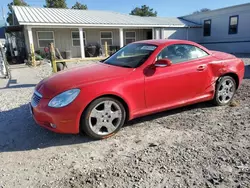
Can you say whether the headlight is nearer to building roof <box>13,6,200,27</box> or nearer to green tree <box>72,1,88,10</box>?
building roof <box>13,6,200,27</box>

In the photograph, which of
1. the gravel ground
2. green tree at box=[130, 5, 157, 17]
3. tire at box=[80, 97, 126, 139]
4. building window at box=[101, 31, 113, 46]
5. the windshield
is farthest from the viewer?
green tree at box=[130, 5, 157, 17]

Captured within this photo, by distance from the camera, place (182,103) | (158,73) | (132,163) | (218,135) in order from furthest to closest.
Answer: (182,103) → (158,73) → (218,135) → (132,163)

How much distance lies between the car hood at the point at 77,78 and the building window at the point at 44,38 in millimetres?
15181

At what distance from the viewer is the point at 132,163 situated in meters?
3.02

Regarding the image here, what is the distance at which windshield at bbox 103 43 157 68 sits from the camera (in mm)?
4203

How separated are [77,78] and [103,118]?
30.8 inches

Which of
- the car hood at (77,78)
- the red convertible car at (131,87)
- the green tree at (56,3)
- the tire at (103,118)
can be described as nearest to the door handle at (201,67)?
the red convertible car at (131,87)

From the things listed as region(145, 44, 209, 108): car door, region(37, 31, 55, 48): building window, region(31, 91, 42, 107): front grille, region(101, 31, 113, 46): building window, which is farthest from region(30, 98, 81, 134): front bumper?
region(101, 31, 113, 46): building window

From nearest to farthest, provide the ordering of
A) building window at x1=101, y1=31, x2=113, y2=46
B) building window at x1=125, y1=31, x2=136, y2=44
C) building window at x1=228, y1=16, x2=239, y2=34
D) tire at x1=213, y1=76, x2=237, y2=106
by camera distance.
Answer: tire at x1=213, y1=76, x2=237, y2=106 < building window at x1=228, y1=16, x2=239, y2=34 < building window at x1=101, y1=31, x2=113, y2=46 < building window at x1=125, y1=31, x2=136, y2=44

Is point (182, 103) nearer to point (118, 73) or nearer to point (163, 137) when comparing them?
point (163, 137)

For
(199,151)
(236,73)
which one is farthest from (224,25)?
(199,151)

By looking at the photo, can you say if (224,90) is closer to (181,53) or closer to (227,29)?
(181,53)

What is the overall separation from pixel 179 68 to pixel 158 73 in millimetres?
501

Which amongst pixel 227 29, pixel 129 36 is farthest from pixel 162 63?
pixel 227 29
